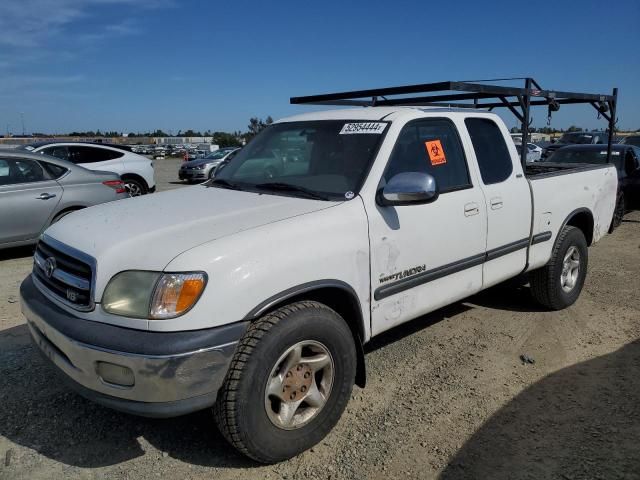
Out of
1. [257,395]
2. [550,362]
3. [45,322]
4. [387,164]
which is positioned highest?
[387,164]

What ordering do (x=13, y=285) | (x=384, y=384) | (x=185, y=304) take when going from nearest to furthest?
(x=185, y=304), (x=384, y=384), (x=13, y=285)

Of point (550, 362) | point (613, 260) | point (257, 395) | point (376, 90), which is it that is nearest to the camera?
point (257, 395)

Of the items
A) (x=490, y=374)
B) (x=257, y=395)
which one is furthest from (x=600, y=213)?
(x=257, y=395)

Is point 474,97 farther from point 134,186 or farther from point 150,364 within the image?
point 134,186

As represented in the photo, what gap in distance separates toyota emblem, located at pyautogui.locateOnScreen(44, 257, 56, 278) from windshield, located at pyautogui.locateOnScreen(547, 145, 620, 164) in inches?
383

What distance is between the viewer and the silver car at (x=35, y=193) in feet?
22.6

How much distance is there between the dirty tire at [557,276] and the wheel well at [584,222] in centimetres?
15

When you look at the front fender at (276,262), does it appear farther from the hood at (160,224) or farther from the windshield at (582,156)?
the windshield at (582,156)

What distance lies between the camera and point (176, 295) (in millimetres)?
2363

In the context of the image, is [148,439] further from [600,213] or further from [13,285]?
[600,213]

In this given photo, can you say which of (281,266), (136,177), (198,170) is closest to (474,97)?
(281,266)

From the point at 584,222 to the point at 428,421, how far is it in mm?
3213

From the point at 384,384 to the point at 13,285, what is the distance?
461 cm

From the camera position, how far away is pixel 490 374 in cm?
380
